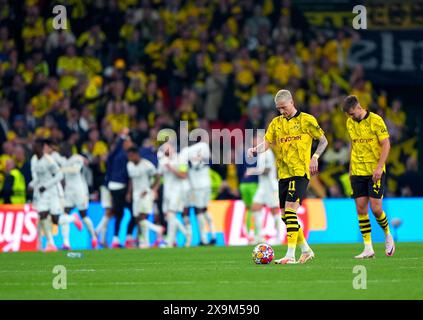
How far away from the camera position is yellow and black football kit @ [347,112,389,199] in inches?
682

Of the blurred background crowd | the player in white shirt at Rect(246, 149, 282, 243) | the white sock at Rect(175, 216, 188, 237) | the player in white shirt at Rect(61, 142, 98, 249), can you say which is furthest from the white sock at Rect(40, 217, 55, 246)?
the player in white shirt at Rect(246, 149, 282, 243)

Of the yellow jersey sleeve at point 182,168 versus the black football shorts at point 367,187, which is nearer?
the black football shorts at point 367,187

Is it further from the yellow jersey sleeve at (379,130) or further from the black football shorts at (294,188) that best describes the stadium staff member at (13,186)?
the yellow jersey sleeve at (379,130)

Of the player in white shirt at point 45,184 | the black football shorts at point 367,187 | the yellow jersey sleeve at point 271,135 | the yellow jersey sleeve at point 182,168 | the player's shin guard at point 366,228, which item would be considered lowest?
the player's shin guard at point 366,228

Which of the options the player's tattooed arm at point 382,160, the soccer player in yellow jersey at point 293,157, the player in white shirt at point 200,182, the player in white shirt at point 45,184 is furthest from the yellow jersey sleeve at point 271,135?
the player in white shirt at point 200,182

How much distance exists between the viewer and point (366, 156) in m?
17.4

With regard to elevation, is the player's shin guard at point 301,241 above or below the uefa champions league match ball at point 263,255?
above

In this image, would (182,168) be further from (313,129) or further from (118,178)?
(313,129)

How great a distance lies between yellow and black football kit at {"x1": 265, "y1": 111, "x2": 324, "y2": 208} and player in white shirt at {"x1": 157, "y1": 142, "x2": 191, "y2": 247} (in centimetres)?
908

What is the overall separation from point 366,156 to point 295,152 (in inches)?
59.3

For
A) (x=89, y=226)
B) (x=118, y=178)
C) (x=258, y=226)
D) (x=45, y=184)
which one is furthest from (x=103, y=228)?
(x=258, y=226)

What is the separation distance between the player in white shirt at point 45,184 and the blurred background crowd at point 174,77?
2.50 metres

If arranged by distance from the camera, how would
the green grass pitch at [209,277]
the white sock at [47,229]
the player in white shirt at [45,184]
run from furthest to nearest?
the white sock at [47,229]
the player in white shirt at [45,184]
the green grass pitch at [209,277]

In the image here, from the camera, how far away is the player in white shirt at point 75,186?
2506 centimetres
